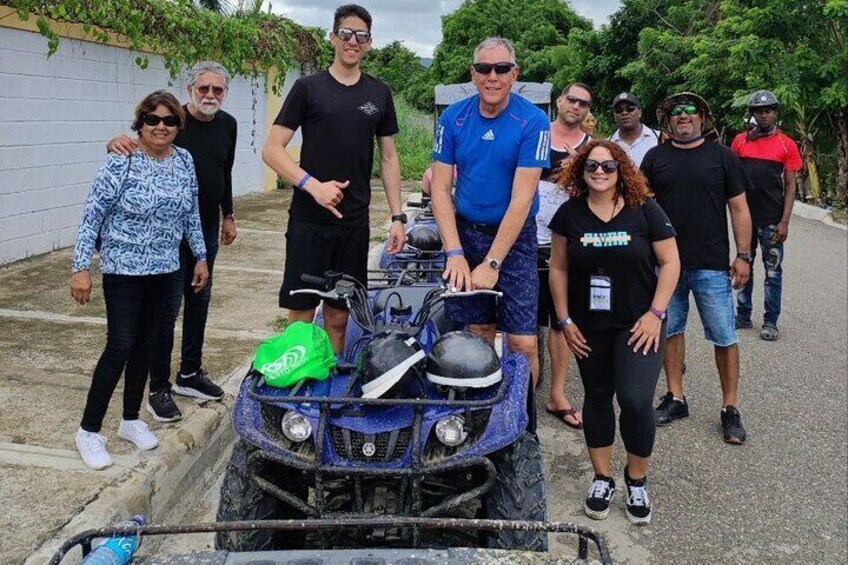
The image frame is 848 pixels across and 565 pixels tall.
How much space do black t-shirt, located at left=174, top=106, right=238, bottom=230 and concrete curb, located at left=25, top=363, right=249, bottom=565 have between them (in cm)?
112

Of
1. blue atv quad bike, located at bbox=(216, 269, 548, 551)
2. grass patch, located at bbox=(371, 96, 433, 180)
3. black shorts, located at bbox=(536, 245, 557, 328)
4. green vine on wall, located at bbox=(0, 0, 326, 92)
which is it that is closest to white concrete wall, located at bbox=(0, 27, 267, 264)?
green vine on wall, located at bbox=(0, 0, 326, 92)

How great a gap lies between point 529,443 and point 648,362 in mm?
989

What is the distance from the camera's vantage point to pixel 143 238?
3.79 metres

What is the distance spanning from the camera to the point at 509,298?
386 cm

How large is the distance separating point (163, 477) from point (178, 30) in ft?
25.2

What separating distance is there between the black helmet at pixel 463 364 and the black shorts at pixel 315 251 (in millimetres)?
1265

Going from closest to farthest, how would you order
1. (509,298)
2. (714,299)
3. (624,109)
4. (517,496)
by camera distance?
1. (517,496)
2. (509,298)
3. (714,299)
4. (624,109)

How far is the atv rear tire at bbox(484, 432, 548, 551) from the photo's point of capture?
2836mm

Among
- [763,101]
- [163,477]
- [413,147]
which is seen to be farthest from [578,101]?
[413,147]

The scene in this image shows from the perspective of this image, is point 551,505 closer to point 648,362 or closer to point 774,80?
point 648,362

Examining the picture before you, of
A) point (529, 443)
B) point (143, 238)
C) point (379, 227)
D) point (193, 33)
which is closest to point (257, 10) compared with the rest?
point (193, 33)

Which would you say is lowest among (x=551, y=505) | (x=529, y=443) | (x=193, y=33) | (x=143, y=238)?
(x=551, y=505)

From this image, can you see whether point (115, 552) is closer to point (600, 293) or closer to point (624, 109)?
point (600, 293)

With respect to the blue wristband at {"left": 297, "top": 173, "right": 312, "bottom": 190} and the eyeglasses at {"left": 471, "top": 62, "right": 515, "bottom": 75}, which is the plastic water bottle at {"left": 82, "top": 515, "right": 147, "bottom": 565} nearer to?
the blue wristband at {"left": 297, "top": 173, "right": 312, "bottom": 190}
